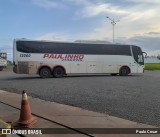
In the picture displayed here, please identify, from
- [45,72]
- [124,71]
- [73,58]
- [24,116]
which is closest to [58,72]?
[45,72]

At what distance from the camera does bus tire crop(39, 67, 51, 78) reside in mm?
29681

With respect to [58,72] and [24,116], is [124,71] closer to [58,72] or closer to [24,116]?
[58,72]

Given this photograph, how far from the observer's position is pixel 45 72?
2984cm

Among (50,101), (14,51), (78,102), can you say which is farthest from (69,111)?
(14,51)

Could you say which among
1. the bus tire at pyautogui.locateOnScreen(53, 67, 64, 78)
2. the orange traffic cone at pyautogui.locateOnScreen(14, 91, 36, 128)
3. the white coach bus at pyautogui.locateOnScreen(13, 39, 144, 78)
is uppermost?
the white coach bus at pyautogui.locateOnScreen(13, 39, 144, 78)

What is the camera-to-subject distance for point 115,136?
7.43 meters

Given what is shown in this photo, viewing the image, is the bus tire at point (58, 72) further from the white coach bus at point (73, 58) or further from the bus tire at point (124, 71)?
the bus tire at point (124, 71)

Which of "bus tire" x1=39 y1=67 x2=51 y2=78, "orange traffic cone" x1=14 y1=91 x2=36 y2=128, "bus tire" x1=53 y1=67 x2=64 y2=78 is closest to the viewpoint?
"orange traffic cone" x1=14 y1=91 x2=36 y2=128

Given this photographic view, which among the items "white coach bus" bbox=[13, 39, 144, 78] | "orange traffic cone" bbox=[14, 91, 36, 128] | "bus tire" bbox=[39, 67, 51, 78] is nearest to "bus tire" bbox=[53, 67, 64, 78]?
"white coach bus" bbox=[13, 39, 144, 78]

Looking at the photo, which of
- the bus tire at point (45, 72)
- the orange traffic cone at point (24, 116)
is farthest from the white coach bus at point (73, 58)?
the orange traffic cone at point (24, 116)

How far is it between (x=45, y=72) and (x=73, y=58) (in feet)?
9.52

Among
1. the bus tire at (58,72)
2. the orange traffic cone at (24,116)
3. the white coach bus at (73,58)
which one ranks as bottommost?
the orange traffic cone at (24,116)

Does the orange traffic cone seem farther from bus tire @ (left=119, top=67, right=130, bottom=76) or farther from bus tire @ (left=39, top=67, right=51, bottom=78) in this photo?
bus tire @ (left=119, top=67, right=130, bottom=76)

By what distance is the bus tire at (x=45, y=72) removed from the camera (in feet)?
97.4
